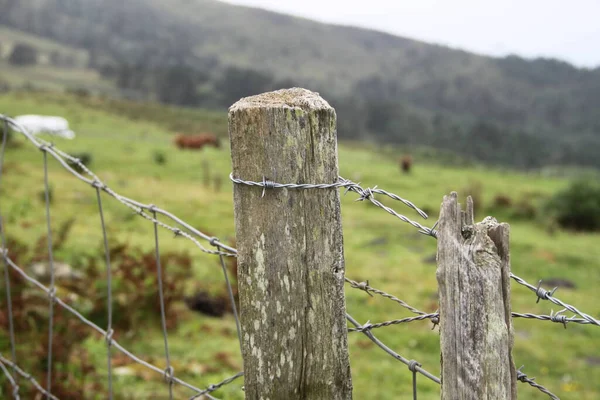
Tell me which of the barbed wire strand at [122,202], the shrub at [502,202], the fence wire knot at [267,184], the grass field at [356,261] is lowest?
the shrub at [502,202]

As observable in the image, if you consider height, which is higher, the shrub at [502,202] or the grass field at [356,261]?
the grass field at [356,261]

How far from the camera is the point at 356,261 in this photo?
10609 millimetres

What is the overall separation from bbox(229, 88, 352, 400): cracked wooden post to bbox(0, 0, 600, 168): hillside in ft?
224

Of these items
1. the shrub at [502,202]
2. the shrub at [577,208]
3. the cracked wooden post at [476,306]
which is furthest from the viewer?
the shrub at [502,202]

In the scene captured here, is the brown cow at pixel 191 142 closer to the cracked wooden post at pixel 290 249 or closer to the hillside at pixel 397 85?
the cracked wooden post at pixel 290 249

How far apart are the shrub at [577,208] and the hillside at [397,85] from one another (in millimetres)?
51363

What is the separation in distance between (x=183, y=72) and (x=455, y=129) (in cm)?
4200

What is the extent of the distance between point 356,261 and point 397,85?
156 metres

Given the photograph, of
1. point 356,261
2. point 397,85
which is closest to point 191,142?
point 356,261

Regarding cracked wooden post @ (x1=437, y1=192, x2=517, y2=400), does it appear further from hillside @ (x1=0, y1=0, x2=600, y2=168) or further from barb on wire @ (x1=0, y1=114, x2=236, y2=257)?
hillside @ (x1=0, y1=0, x2=600, y2=168)

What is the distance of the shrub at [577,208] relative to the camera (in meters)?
17.6

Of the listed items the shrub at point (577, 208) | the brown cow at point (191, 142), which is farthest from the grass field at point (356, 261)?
the brown cow at point (191, 142)

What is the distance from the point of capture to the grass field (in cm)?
552

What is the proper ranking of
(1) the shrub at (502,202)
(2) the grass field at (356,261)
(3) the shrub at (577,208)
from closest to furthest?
(2) the grass field at (356,261)
(3) the shrub at (577,208)
(1) the shrub at (502,202)
